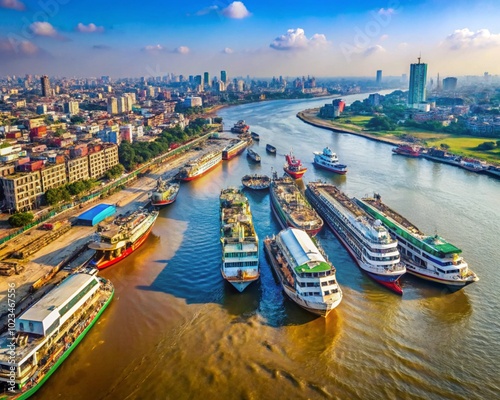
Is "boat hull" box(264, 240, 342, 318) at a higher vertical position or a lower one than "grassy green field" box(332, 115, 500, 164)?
lower

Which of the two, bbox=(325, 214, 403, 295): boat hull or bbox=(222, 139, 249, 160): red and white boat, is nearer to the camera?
bbox=(325, 214, 403, 295): boat hull

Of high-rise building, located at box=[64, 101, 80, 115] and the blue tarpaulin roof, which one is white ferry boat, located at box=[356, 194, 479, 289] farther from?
high-rise building, located at box=[64, 101, 80, 115]

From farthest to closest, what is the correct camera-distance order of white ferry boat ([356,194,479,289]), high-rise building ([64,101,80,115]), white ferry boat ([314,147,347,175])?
high-rise building ([64,101,80,115])
white ferry boat ([314,147,347,175])
white ferry boat ([356,194,479,289])

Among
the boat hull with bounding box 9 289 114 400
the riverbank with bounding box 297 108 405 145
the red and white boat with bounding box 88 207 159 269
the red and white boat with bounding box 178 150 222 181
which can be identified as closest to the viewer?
the boat hull with bounding box 9 289 114 400

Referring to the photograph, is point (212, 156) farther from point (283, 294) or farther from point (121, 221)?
point (283, 294)

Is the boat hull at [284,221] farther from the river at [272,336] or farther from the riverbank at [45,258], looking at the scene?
the riverbank at [45,258]

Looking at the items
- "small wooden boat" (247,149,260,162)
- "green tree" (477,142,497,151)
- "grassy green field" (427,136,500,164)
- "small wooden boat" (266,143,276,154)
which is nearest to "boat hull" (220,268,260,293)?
"small wooden boat" (247,149,260,162)
